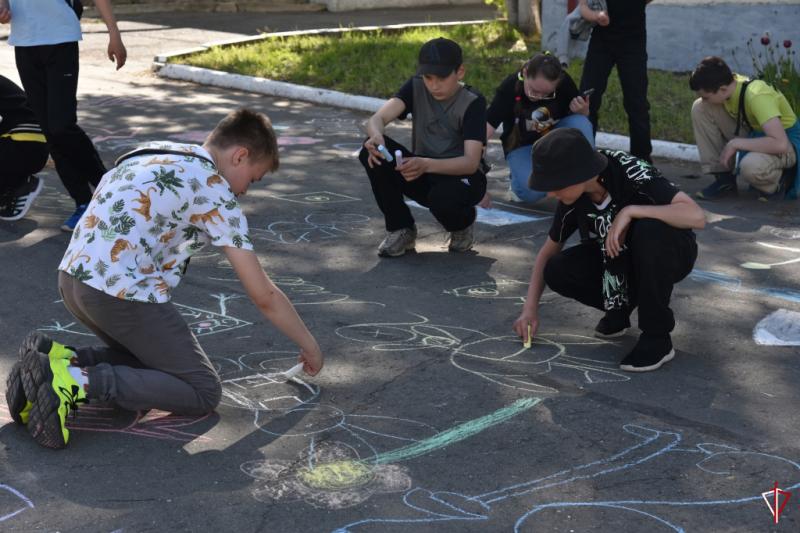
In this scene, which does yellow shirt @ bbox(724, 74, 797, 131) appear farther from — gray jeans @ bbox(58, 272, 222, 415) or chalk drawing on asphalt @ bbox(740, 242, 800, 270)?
gray jeans @ bbox(58, 272, 222, 415)

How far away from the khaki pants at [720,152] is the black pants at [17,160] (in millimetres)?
4119

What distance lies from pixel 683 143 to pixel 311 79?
4.31m

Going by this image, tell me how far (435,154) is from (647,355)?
85.4 inches

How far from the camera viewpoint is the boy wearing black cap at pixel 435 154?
5832mm

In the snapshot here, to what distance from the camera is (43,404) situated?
11.8 ft

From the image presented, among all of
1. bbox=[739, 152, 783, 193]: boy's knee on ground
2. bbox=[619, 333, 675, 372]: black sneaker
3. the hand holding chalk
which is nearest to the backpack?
the hand holding chalk

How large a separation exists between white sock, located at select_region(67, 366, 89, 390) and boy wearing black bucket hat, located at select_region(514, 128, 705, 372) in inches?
69.0

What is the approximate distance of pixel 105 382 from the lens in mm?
3742

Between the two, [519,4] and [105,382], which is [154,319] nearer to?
[105,382]

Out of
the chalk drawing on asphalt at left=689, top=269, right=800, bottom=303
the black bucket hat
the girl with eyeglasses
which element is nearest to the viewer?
the black bucket hat

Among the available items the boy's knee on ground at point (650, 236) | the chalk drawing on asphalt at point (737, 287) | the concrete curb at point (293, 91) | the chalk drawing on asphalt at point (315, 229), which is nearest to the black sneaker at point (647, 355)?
the boy's knee on ground at point (650, 236)

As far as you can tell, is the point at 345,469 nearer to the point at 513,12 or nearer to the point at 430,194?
the point at 430,194

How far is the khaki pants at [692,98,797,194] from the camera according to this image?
22.9 feet

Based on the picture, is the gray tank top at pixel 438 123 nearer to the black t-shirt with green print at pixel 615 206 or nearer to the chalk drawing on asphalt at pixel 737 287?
the chalk drawing on asphalt at pixel 737 287
